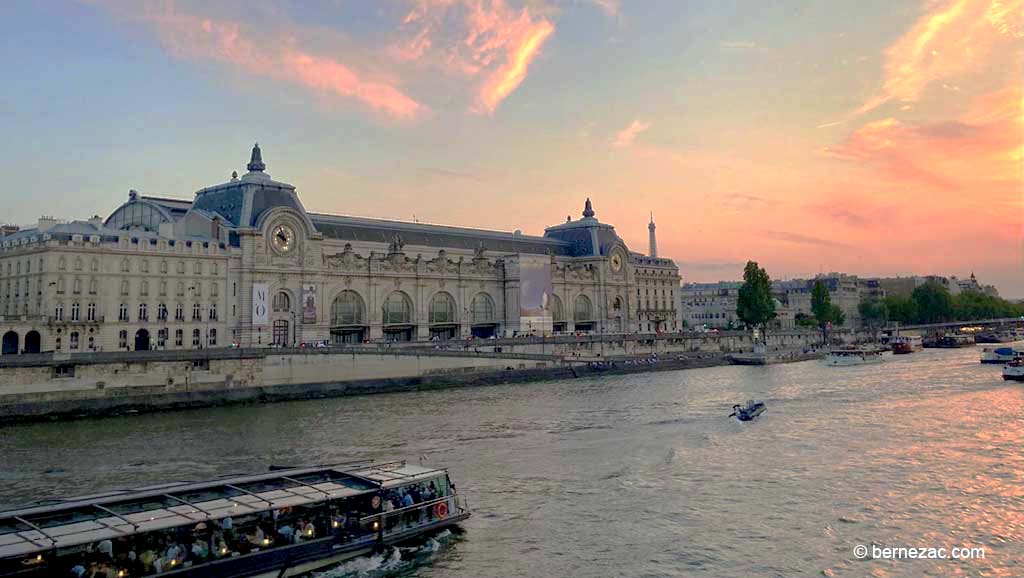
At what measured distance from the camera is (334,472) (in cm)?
2547

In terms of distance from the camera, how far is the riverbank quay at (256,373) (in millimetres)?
52875

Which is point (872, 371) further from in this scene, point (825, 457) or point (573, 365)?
point (825, 457)

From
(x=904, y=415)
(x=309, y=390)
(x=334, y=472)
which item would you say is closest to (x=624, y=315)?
(x=309, y=390)

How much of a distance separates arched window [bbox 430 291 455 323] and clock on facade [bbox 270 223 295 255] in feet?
73.4

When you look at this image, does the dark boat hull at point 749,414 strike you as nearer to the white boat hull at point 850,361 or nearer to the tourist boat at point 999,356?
the white boat hull at point 850,361

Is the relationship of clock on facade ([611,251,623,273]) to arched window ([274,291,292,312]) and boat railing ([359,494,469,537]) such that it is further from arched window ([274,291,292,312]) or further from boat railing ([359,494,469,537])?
boat railing ([359,494,469,537])

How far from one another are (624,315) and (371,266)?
54898 millimetres

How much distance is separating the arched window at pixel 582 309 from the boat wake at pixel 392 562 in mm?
99935

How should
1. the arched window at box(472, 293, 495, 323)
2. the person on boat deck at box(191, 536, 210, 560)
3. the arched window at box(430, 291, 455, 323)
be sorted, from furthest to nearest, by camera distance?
the arched window at box(472, 293, 495, 323), the arched window at box(430, 291, 455, 323), the person on boat deck at box(191, 536, 210, 560)

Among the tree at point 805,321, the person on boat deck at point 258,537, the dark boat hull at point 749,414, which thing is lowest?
the person on boat deck at point 258,537

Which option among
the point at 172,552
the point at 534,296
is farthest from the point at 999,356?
the point at 172,552

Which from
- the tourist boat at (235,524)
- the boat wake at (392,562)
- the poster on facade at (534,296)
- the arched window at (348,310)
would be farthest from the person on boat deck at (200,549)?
the poster on facade at (534,296)

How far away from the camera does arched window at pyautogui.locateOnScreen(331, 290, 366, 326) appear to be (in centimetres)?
A: 8875

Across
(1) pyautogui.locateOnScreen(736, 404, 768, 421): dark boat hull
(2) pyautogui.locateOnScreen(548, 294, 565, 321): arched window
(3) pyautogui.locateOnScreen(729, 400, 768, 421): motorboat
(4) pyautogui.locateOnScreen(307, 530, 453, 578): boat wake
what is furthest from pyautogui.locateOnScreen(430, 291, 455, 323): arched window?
(4) pyautogui.locateOnScreen(307, 530, 453, 578): boat wake
